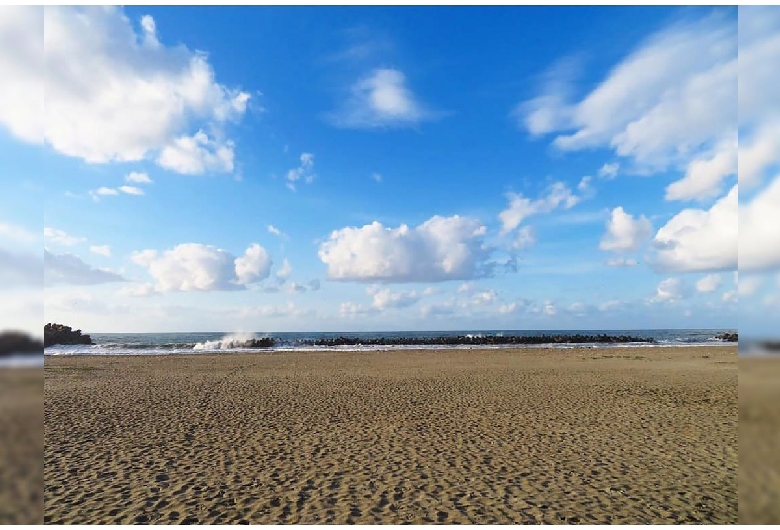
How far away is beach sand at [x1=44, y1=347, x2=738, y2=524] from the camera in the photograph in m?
7.08

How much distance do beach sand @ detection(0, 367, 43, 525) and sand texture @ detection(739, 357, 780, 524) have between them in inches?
200

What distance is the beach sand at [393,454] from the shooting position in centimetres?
708

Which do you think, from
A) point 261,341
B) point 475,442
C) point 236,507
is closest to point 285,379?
point 475,442

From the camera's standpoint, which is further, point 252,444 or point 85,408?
point 85,408

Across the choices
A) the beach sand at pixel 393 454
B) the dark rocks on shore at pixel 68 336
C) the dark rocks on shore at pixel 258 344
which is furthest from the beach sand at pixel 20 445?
the dark rocks on shore at pixel 68 336

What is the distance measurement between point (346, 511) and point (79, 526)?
384cm

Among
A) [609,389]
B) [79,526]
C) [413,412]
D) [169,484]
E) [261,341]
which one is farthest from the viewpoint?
[261,341]

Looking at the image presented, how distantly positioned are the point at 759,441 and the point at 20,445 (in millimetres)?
5488

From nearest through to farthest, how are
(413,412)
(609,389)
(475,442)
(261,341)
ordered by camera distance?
(475,442), (413,412), (609,389), (261,341)

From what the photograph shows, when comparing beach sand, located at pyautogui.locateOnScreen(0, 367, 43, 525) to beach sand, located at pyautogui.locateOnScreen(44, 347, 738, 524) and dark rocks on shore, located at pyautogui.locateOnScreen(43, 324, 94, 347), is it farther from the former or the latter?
dark rocks on shore, located at pyautogui.locateOnScreen(43, 324, 94, 347)

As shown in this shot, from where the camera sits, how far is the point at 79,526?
6223mm

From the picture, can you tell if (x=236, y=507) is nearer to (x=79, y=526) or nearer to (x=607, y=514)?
(x=79, y=526)

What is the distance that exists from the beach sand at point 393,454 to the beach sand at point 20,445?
442 cm

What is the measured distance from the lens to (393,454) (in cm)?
973
